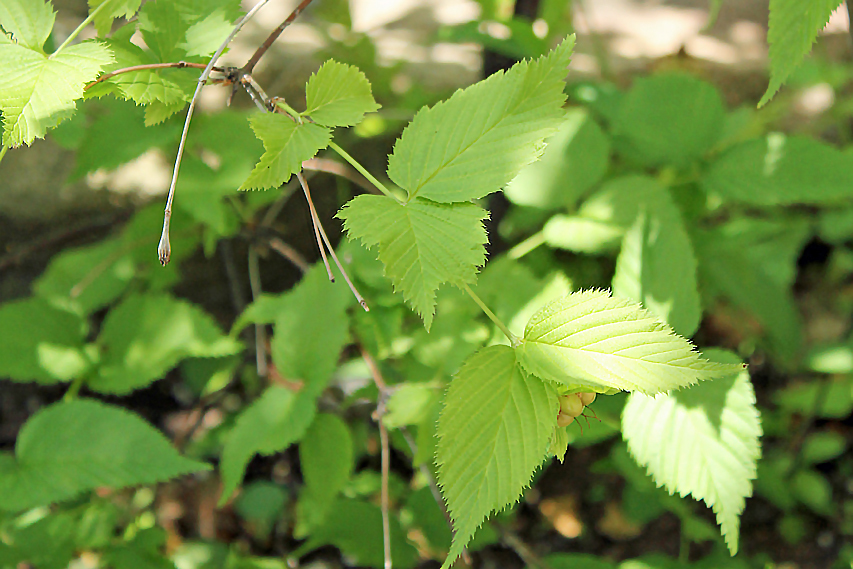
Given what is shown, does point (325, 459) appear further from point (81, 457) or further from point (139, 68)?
point (139, 68)

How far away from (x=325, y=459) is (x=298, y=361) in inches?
6.5

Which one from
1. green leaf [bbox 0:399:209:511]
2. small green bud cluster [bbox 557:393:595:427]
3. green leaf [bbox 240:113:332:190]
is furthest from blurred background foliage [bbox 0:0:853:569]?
green leaf [bbox 240:113:332:190]

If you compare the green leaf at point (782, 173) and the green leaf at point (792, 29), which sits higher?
the green leaf at point (792, 29)

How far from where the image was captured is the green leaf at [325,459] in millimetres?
947

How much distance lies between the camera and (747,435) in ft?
2.22

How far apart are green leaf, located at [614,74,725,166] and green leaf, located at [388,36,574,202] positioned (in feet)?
2.03

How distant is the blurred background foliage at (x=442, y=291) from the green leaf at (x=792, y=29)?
0.29 m

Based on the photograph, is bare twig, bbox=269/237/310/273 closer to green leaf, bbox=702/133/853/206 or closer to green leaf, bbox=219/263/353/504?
green leaf, bbox=219/263/353/504

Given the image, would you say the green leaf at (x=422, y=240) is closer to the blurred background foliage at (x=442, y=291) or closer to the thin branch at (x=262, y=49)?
the thin branch at (x=262, y=49)

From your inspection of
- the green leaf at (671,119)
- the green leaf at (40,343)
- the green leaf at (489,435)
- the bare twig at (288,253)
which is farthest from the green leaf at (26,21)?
the green leaf at (671,119)

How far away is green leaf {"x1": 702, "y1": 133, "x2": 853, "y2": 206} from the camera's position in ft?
3.12

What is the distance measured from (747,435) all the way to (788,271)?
109cm

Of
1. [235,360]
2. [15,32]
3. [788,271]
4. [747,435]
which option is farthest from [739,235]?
[15,32]

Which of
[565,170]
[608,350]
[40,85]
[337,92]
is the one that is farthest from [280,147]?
[565,170]
